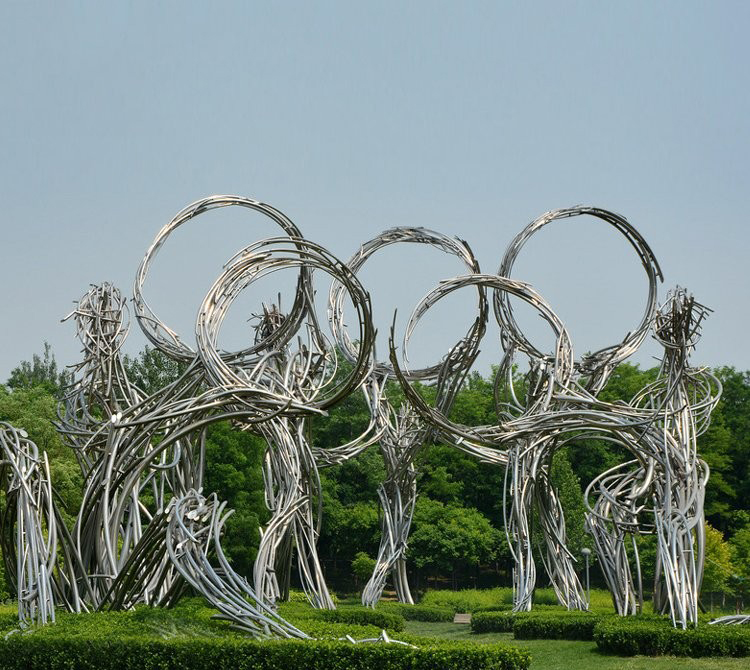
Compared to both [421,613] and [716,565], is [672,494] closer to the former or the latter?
[421,613]

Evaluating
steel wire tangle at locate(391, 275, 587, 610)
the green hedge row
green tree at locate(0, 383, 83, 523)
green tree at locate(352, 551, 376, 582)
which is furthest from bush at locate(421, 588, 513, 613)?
the green hedge row

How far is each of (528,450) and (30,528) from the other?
30.8 ft

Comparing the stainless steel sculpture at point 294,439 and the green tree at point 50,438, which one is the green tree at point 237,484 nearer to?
the green tree at point 50,438

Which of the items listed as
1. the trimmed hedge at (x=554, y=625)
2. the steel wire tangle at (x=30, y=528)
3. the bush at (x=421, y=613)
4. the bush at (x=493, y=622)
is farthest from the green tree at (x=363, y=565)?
the steel wire tangle at (x=30, y=528)

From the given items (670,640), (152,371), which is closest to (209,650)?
(670,640)

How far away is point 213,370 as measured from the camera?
15500 mm

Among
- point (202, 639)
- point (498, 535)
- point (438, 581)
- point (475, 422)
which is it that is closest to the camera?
point (202, 639)

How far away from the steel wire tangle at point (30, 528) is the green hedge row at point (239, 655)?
3.69 feet

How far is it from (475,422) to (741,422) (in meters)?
10.7

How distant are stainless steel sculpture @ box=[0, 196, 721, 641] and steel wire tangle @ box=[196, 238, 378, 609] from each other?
4cm

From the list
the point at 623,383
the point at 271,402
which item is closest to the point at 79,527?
the point at 271,402

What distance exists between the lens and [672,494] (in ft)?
55.0

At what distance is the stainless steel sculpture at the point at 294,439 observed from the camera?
14.4 metres

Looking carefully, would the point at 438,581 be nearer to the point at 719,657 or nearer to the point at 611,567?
the point at 611,567
